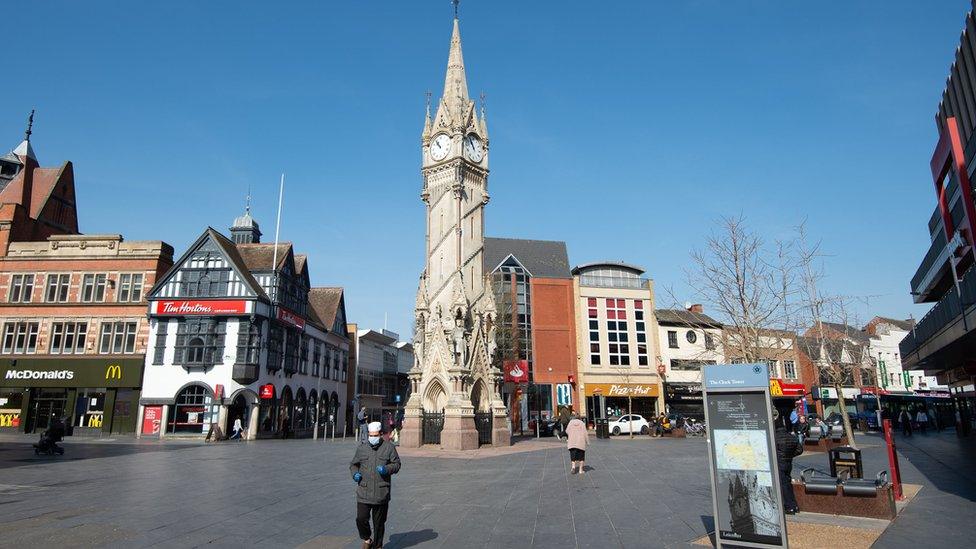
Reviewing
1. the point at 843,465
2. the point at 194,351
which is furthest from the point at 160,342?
the point at 843,465

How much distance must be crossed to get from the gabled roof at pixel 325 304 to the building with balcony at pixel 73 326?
14.1 meters

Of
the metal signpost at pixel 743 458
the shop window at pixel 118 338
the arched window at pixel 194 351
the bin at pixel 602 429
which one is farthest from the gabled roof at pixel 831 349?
the shop window at pixel 118 338

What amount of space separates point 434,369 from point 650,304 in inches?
1449

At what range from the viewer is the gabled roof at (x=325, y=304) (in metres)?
52.8

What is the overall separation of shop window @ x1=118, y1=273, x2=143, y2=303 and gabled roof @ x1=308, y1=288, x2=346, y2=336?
14.1 metres

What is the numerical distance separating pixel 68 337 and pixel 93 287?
3768 mm

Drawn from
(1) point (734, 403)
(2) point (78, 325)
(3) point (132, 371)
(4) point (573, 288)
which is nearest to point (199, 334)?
(3) point (132, 371)

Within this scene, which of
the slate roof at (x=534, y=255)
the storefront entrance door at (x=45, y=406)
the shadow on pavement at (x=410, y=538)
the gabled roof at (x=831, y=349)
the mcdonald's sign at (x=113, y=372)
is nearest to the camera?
the shadow on pavement at (x=410, y=538)

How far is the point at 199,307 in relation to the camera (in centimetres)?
3853

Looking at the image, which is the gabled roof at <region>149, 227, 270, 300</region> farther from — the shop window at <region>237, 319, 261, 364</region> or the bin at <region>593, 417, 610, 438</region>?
the bin at <region>593, 417, 610, 438</region>

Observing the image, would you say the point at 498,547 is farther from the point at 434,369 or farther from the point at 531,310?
the point at 531,310

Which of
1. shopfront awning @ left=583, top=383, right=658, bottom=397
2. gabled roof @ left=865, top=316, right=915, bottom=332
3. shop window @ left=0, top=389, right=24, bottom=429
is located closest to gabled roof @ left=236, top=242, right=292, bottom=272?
shop window @ left=0, top=389, right=24, bottom=429

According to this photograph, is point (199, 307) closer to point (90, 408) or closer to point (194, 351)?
point (194, 351)

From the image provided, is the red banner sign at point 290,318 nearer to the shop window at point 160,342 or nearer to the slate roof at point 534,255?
the shop window at point 160,342
